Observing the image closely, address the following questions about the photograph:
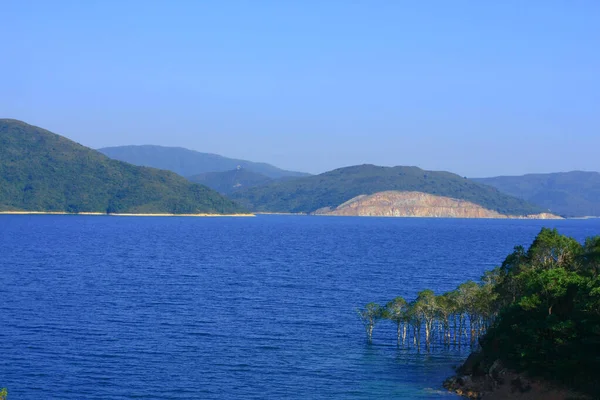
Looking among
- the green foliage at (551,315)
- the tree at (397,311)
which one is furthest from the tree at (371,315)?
the green foliage at (551,315)

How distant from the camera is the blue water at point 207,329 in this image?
51.7 metres

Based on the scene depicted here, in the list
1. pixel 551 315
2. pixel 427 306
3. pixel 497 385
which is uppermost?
pixel 551 315

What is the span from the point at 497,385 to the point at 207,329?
29791 millimetres

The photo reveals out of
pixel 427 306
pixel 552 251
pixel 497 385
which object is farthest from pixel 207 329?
pixel 552 251

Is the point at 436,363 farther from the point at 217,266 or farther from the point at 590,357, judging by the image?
the point at 217,266

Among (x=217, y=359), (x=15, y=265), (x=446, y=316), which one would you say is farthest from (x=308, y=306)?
(x=15, y=265)

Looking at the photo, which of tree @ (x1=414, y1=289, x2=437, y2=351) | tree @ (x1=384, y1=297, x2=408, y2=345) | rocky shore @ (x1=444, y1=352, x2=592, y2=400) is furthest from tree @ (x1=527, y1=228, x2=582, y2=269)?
tree @ (x1=384, y1=297, x2=408, y2=345)

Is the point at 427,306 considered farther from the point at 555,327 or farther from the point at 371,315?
the point at 555,327

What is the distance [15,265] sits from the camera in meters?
117

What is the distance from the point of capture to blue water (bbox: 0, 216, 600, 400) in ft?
170

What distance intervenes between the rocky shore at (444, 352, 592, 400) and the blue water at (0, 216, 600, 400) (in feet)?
6.41

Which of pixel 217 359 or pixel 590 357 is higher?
pixel 590 357

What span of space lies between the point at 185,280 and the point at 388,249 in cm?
7477

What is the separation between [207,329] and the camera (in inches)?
2736
